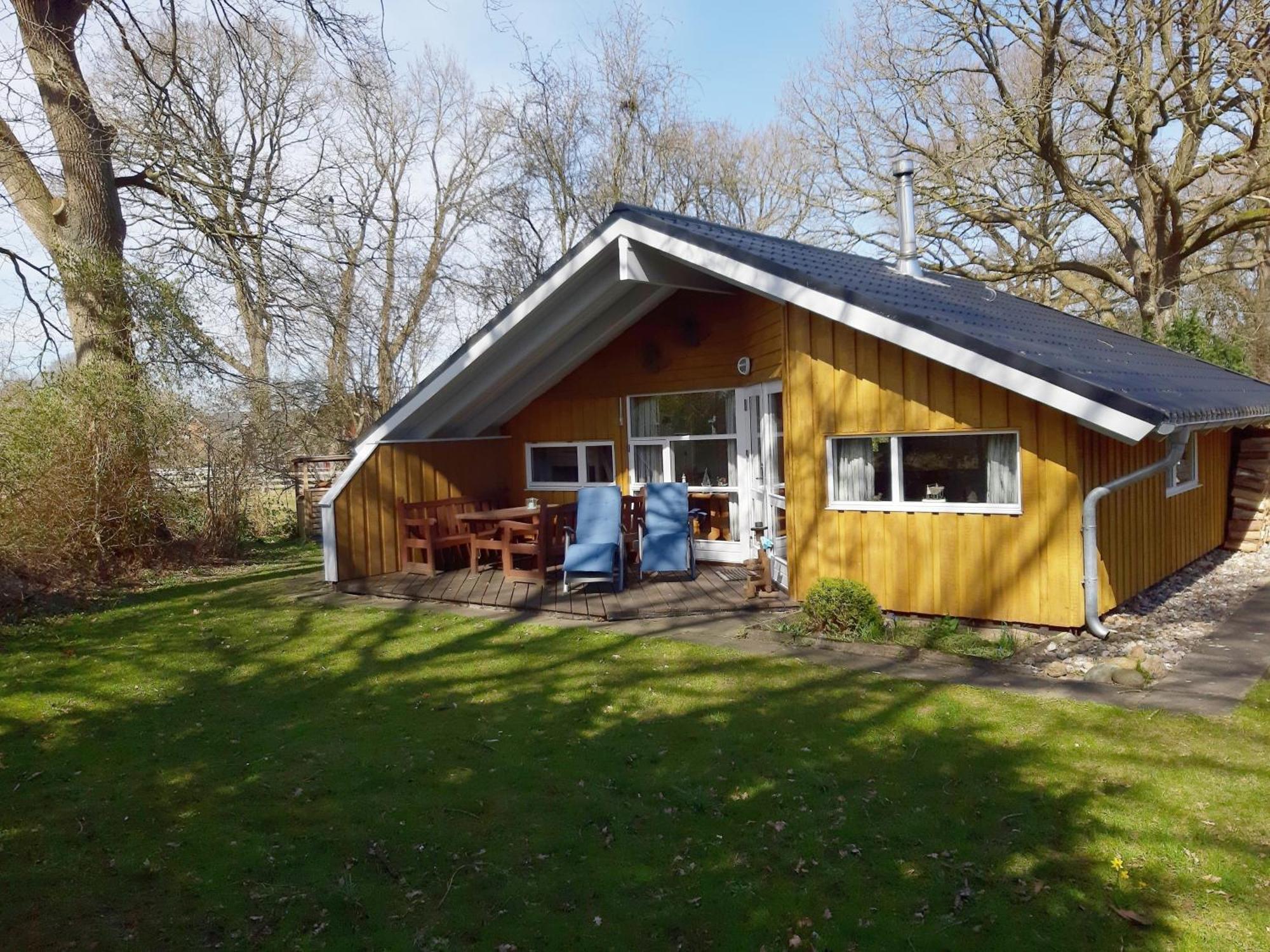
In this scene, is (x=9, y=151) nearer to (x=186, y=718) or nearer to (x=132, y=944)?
(x=186, y=718)

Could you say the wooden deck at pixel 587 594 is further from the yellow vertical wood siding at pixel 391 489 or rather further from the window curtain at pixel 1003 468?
the window curtain at pixel 1003 468

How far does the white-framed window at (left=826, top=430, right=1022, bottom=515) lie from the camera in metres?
6.87

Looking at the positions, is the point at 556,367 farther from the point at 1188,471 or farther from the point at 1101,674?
the point at 1188,471

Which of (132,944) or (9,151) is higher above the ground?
(9,151)

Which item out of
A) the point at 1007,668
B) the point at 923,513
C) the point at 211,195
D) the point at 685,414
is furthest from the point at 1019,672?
the point at 211,195

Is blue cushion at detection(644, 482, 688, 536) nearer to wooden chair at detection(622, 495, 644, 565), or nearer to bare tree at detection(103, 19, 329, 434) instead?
wooden chair at detection(622, 495, 644, 565)

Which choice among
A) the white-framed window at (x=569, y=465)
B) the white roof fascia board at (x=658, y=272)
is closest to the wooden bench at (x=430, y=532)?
the white-framed window at (x=569, y=465)

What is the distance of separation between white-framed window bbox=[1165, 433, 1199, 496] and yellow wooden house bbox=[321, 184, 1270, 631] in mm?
43

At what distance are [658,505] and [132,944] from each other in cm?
681

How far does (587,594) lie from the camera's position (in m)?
9.03

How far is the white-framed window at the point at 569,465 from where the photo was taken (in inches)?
445

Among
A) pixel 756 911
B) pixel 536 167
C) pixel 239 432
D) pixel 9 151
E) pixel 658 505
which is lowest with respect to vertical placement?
pixel 756 911

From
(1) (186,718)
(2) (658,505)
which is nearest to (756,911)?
(1) (186,718)

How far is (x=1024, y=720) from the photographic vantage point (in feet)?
16.8
